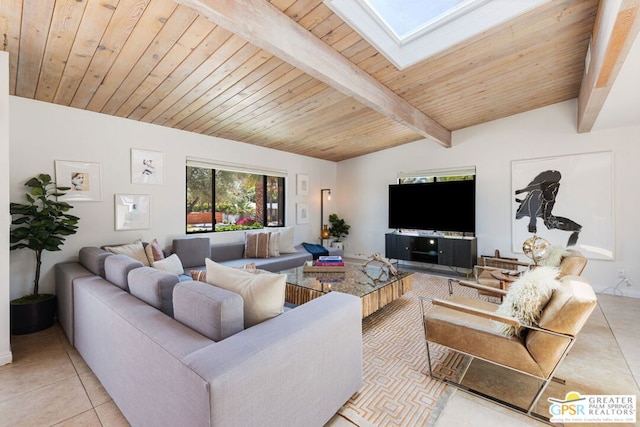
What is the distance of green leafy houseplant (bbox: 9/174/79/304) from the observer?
2619 mm

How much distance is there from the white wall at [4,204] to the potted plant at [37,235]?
1.65 ft

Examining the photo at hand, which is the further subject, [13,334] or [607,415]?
[13,334]

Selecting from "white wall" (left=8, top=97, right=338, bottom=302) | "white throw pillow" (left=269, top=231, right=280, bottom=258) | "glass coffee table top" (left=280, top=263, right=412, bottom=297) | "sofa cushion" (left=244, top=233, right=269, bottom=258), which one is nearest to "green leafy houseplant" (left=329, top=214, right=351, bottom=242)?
A: "white throw pillow" (left=269, top=231, right=280, bottom=258)

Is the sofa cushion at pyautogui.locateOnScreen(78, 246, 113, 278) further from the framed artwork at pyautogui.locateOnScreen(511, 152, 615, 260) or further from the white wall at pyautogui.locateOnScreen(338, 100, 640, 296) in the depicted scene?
the framed artwork at pyautogui.locateOnScreen(511, 152, 615, 260)

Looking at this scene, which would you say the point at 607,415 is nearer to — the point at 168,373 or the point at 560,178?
the point at 168,373

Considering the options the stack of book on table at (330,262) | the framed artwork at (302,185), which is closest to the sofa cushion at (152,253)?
the stack of book on table at (330,262)

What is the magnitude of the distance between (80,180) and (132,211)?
648 millimetres

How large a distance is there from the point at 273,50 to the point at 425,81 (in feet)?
6.60

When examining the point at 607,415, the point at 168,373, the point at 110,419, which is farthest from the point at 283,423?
the point at 607,415

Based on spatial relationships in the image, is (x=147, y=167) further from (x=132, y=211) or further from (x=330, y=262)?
(x=330, y=262)

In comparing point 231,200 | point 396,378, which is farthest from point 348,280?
point 231,200

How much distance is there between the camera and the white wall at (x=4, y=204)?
212 centimetres

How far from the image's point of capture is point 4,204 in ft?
7.02

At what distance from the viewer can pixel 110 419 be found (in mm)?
1633
